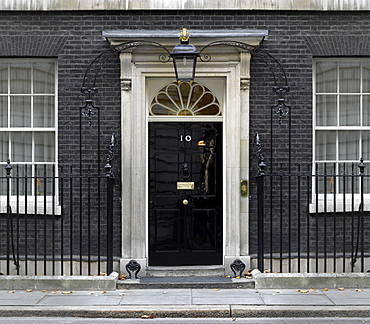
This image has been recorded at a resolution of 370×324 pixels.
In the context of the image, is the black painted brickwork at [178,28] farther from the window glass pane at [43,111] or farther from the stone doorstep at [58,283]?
the stone doorstep at [58,283]

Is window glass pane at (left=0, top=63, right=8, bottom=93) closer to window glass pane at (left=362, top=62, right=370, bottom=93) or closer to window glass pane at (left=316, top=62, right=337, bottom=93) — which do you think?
window glass pane at (left=316, top=62, right=337, bottom=93)

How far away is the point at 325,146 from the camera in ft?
38.2

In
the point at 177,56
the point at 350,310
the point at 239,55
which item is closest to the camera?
the point at 350,310

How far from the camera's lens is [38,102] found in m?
11.6

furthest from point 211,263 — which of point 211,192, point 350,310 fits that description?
point 350,310

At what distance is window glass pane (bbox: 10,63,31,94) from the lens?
11.5 metres

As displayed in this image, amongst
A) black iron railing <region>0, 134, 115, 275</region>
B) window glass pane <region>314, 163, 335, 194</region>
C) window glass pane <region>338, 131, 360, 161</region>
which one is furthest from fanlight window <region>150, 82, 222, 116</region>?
window glass pane <region>338, 131, 360, 161</region>

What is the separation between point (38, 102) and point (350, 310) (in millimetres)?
5974

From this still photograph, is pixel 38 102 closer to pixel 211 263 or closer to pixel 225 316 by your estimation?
pixel 211 263

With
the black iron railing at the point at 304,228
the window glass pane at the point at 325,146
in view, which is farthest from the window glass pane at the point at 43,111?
the window glass pane at the point at 325,146

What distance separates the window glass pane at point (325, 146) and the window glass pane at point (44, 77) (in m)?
4.45

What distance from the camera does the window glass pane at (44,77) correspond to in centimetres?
1154

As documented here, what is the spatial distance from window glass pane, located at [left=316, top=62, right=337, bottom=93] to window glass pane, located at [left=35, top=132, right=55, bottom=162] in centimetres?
446

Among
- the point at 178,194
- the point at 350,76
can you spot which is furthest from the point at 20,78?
the point at 350,76
